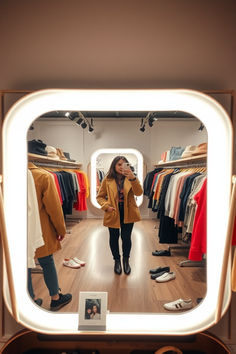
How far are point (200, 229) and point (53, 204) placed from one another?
78 centimetres

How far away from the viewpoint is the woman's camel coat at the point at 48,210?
1.16 m

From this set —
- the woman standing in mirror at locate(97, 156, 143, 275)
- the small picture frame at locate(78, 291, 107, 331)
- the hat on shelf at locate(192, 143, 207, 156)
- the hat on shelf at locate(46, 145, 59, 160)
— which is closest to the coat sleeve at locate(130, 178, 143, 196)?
the woman standing in mirror at locate(97, 156, 143, 275)

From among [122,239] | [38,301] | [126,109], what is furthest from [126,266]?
[126,109]

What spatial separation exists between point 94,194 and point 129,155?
0.29 m

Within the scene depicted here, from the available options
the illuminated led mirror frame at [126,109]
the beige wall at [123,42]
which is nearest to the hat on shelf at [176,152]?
the illuminated led mirror frame at [126,109]

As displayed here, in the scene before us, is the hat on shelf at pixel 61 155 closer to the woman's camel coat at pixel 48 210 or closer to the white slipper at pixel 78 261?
the woman's camel coat at pixel 48 210

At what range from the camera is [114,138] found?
1201 mm

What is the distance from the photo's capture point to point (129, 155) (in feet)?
3.96

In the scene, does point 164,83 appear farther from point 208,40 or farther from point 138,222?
point 138,222

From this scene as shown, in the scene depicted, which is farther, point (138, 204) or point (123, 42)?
point (138, 204)

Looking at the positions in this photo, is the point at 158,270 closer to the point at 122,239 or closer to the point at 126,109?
the point at 122,239

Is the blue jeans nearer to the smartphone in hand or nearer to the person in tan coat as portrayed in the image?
the person in tan coat

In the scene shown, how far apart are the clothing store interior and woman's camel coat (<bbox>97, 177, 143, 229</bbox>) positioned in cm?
3

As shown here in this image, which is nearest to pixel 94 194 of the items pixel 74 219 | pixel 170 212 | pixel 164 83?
pixel 74 219
